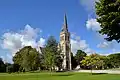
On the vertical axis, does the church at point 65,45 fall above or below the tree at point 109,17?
above

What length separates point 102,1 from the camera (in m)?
19.4

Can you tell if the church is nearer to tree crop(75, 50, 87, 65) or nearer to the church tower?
the church tower

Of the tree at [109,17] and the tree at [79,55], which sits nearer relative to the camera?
the tree at [109,17]

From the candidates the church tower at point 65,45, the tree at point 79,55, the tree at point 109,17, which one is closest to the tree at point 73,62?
the tree at point 79,55

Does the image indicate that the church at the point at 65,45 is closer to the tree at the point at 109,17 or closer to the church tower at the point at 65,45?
the church tower at the point at 65,45

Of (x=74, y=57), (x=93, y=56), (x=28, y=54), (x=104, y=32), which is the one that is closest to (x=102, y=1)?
(x=104, y=32)

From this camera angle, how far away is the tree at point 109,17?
61.9 feet

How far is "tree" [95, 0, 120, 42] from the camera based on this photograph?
61.9 feet

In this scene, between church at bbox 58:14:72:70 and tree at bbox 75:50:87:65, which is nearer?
church at bbox 58:14:72:70

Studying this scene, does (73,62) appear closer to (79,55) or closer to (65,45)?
(79,55)

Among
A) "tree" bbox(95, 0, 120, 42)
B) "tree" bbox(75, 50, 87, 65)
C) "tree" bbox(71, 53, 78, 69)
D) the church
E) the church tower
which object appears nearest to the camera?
"tree" bbox(95, 0, 120, 42)

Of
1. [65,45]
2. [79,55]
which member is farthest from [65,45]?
[79,55]

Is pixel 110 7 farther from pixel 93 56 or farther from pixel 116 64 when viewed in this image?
pixel 116 64

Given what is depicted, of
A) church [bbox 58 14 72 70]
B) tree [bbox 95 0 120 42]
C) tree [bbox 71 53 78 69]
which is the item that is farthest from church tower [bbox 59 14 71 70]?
tree [bbox 95 0 120 42]
